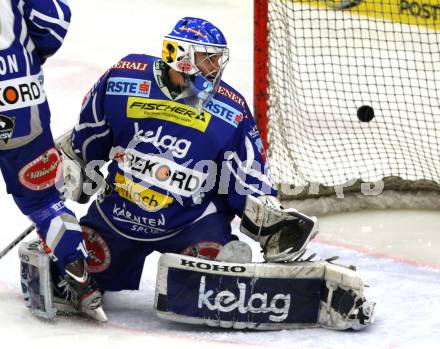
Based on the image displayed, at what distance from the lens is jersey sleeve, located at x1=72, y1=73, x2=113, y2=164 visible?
399cm

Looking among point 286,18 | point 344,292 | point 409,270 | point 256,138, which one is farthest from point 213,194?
point 286,18

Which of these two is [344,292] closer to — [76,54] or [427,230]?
[427,230]

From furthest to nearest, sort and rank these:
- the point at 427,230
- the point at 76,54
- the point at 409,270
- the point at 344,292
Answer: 1. the point at 76,54
2. the point at 427,230
3. the point at 409,270
4. the point at 344,292

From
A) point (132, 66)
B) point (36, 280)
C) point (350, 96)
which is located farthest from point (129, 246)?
point (350, 96)

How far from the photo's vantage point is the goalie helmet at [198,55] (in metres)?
3.88

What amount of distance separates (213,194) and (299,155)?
1733 mm

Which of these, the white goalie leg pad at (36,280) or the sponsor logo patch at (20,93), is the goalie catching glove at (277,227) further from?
the sponsor logo patch at (20,93)

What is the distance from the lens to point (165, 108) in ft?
12.9

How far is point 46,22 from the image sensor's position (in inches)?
141

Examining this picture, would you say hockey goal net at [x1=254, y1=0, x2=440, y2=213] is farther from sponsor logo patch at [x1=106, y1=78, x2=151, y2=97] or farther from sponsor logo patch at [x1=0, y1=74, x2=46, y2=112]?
sponsor logo patch at [x1=0, y1=74, x2=46, y2=112]

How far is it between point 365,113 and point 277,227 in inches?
83.2

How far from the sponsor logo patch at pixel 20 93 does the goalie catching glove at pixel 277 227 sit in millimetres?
820

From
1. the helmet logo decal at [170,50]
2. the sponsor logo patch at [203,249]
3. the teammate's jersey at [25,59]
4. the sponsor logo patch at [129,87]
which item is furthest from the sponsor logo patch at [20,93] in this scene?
the sponsor logo patch at [203,249]

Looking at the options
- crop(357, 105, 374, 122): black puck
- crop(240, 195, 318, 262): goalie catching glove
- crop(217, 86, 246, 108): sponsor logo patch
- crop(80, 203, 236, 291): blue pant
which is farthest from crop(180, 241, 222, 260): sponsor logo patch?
crop(357, 105, 374, 122): black puck
